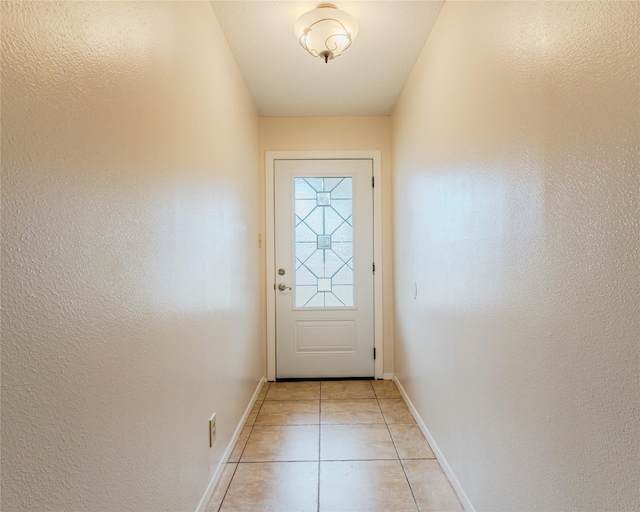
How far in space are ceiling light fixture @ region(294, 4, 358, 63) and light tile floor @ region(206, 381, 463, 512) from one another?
2.16 metres

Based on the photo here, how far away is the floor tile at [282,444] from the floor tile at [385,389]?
0.74 metres

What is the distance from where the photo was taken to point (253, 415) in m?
2.41

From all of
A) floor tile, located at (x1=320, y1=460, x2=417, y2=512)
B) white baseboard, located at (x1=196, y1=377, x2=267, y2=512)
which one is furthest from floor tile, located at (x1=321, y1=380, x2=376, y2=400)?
floor tile, located at (x1=320, y1=460, x2=417, y2=512)

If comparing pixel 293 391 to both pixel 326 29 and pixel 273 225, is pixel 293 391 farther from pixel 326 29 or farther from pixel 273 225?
pixel 326 29

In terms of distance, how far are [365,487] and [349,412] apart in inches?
30.8

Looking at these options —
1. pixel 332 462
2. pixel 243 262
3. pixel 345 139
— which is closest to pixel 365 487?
pixel 332 462

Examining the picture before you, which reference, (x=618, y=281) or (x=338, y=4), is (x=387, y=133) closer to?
(x=338, y=4)

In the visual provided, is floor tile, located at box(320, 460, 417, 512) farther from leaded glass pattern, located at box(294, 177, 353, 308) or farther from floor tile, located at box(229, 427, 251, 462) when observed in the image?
leaded glass pattern, located at box(294, 177, 353, 308)

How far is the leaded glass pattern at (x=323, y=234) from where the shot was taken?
3078 mm

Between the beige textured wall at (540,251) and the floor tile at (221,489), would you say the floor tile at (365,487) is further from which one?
the floor tile at (221,489)

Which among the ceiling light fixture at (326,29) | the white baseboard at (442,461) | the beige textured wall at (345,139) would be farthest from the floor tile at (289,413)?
the ceiling light fixture at (326,29)

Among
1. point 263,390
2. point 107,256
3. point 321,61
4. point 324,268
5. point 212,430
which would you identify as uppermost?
point 321,61

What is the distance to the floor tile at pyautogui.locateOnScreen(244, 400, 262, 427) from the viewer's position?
229 centimetres

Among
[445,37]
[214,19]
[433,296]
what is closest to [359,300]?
[433,296]
